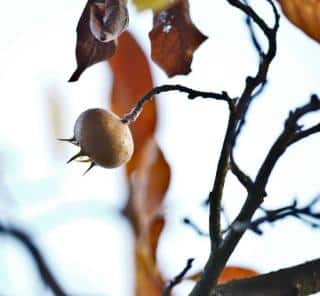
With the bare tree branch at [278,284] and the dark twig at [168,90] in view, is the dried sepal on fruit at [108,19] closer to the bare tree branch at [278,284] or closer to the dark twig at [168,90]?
the dark twig at [168,90]

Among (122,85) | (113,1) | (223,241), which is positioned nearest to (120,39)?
(122,85)

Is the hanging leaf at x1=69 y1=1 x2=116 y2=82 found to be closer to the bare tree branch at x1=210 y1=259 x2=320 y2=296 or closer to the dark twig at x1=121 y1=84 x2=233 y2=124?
the dark twig at x1=121 y1=84 x2=233 y2=124

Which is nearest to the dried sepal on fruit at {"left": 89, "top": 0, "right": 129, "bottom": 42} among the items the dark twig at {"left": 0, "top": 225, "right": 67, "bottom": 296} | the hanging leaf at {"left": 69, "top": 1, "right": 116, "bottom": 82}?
the hanging leaf at {"left": 69, "top": 1, "right": 116, "bottom": 82}

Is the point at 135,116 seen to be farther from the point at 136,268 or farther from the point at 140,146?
the point at 136,268

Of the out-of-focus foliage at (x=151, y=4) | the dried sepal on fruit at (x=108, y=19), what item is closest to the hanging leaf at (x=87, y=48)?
the dried sepal on fruit at (x=108, y=19)

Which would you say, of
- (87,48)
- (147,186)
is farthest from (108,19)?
(147,186)
